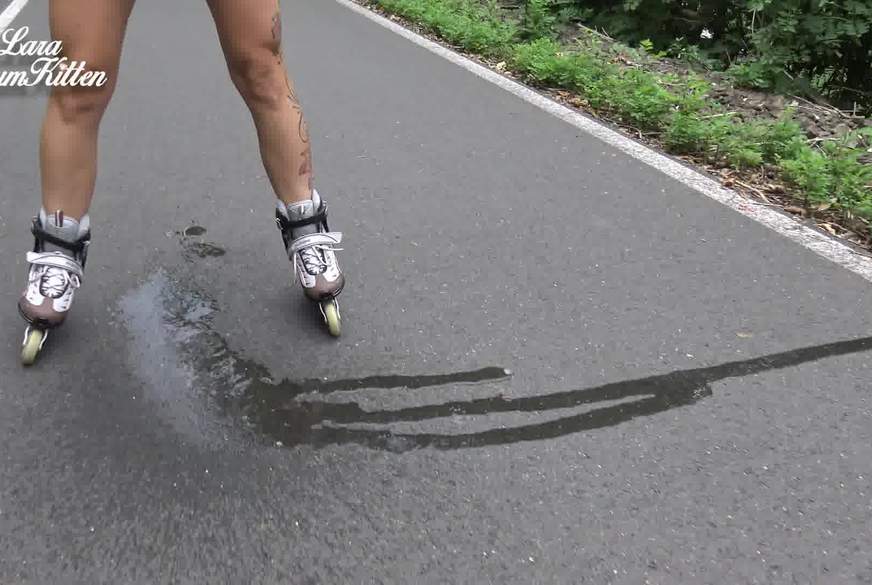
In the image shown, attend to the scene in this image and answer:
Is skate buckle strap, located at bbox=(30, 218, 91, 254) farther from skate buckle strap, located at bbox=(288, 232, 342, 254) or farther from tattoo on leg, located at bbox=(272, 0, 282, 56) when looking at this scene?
tattoo on leg, located at bbox=(272, 0, 282, 56)

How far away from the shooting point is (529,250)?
8.87ft

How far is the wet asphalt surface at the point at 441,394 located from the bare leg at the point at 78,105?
0.39m

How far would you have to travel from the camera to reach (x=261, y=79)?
82.2 inches

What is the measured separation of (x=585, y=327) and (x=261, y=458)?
3.51ft

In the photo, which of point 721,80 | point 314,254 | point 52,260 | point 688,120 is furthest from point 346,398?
point 721,80

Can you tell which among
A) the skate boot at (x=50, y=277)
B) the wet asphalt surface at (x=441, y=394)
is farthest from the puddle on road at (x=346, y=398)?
the skate boot at (x=50, y=277)

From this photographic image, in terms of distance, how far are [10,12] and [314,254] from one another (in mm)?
6738

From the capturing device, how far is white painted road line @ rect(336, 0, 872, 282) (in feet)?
8.95

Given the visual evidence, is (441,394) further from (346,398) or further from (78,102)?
(78,102)

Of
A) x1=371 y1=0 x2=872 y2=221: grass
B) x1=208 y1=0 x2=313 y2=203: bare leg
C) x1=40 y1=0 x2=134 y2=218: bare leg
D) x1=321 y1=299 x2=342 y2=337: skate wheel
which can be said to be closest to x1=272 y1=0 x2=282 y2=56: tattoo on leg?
x1=208 y1=0 x2=313 y2=203: bare leg

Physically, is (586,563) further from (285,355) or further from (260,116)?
(260,116)

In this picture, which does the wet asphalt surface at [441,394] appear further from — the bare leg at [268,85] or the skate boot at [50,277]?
the bare leg at [268,85]

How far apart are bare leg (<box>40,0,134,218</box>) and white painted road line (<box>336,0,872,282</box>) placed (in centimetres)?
244

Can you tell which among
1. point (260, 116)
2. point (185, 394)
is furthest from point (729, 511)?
point (260, 116)
